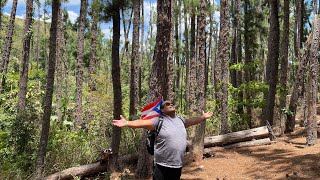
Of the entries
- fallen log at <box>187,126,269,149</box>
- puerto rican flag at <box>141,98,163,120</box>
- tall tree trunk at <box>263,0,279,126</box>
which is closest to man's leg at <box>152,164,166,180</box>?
puerto rican flag at <box>141,98,163,120</box>

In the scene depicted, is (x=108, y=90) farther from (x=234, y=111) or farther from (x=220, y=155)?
(x=220, y=155)

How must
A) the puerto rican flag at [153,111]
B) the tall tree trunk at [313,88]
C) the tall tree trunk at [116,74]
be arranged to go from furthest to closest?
the tall tree trunk at [313,88], the tall tree trunk at [116,74], the puerto rican flag at [153,111]

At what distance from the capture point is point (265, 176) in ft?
24.7

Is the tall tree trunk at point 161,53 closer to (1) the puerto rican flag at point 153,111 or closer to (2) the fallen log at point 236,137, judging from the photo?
(1) the puerto rican flag at point 153,111

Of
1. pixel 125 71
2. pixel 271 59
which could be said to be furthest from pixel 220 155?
pixel 125 71

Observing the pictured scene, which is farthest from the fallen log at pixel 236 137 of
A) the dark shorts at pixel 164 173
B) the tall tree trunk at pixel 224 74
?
the dark shorts at pixel 164 173

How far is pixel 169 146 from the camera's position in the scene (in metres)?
4.21

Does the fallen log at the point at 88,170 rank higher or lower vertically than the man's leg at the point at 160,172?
lower

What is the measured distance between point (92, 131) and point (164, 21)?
6.21 metres

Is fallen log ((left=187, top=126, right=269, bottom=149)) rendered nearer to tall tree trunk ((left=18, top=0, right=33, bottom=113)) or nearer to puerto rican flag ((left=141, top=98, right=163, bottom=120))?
puerto rican flag ((left=141, top=98, right=163, bottom=120))

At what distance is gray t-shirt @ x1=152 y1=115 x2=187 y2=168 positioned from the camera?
4.21 m

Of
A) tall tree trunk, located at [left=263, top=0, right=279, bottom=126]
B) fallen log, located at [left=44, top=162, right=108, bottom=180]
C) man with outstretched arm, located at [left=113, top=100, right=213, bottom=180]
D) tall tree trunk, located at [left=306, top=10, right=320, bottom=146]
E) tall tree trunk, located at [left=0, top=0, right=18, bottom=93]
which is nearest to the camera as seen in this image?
man with outstretched arm, located at [left=113, top=100, right=213, bottom=180]

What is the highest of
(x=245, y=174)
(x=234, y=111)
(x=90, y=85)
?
(x=90, y=85)

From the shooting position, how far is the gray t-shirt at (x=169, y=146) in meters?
4.21
